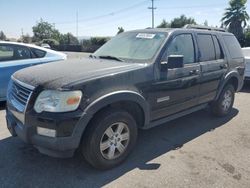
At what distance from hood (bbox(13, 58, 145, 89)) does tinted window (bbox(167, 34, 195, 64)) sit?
0.73m

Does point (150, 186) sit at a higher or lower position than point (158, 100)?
lower

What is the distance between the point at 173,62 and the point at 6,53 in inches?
166

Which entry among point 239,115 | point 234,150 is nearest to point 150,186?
point 234,150

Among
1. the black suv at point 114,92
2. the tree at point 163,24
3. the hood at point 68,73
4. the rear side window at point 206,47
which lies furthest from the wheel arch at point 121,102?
the tree at point 163,24

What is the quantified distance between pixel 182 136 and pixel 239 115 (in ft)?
6.51

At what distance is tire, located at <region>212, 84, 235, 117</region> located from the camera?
5570mm

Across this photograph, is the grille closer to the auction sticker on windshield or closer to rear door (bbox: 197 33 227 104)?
the auction sticker on windshield

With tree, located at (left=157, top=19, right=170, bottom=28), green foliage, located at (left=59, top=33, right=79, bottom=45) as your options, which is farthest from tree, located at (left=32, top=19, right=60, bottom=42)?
tree, located at (left=157, top=19, right=170, bottom=28)

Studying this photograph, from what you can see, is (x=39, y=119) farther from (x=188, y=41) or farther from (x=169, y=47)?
(x=188, y=41)

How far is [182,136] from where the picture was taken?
4.72 m

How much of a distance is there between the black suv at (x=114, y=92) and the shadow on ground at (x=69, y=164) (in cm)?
19

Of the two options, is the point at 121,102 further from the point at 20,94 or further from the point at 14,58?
the point at 14,58

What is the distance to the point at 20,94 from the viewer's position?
3391 mm

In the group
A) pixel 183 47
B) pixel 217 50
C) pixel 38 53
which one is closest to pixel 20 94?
pixel 183 47
